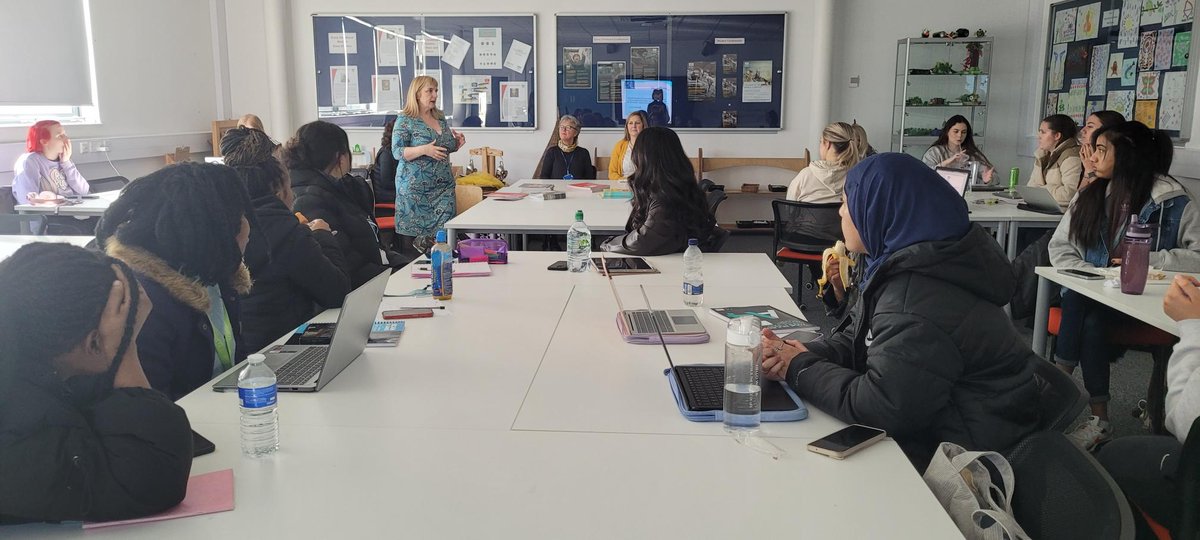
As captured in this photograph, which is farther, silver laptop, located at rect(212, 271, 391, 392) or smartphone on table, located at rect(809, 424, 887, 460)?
silver laptop, located at rect(212, 271, 391, 392)

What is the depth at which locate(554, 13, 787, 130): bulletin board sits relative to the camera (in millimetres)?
8203

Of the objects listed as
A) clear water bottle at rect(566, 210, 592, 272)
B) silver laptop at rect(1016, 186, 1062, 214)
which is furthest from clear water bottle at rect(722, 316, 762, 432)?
silver laptop at rect(1016, 186, 1062, 214)

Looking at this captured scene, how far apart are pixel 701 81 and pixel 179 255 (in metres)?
6.85

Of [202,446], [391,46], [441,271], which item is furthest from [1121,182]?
[391,46]

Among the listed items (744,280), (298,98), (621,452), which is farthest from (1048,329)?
(298,98)

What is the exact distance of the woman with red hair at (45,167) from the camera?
548cm

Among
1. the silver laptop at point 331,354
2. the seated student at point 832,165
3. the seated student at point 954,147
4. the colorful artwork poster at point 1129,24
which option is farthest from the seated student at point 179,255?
the colorful artwork poster at point 1129,24

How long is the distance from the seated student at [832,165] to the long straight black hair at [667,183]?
151 cm

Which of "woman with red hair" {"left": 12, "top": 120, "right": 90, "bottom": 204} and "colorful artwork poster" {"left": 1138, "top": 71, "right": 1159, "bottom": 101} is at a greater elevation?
"colorful artwork poster" {"left": 1138, "top": 71, "right": 1159, "bottom": 101}

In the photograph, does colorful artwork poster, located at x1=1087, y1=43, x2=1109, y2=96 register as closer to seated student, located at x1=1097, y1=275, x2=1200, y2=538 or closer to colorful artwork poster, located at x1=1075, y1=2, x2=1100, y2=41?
colorful artwork poster, located at x1=1075, y1=2, x2=1100, y2=41

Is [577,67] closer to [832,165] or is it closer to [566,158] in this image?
[566,158]

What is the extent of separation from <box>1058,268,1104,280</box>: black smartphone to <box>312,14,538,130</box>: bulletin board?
19.3 feet

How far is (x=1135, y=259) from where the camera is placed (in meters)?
2.81

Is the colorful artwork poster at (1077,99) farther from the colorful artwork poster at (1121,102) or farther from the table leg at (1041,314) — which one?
the table leg at (1041,314)
